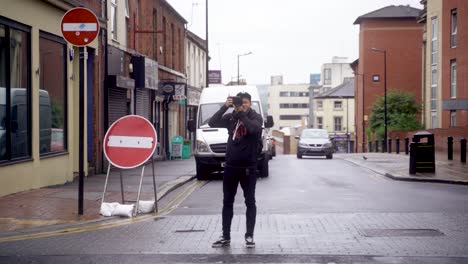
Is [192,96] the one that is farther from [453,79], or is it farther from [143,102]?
[453,79]

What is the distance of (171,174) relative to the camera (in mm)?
20328

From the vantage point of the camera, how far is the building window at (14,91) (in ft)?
42.7

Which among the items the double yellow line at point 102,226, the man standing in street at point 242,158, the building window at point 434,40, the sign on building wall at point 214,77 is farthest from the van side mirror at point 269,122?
the sign on building wall at point 214,77

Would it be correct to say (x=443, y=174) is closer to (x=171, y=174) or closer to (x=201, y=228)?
(x=171, y=174)

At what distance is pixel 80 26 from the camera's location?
1098 cm

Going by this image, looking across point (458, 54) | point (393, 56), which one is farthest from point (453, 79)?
Result: point (393, 56)

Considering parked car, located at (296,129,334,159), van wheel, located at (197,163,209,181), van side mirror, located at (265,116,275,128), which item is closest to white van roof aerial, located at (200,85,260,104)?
van side mirror, located at (265,116,275,128)

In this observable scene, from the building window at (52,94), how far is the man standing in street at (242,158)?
7606 mm

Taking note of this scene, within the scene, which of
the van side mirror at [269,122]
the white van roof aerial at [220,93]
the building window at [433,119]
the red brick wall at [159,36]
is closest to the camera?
the van side mirror at [269,122]

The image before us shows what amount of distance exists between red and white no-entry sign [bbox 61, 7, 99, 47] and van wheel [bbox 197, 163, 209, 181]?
27.7 ft

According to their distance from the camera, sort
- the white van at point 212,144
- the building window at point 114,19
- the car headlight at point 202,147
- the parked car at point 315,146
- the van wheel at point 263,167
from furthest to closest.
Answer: the parked car at point 315,146
the building window at point 114,19
the van wheel at point 263,167
the car headlight at point 202,147
the white van at point 212,144

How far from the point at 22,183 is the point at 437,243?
8.44 metres

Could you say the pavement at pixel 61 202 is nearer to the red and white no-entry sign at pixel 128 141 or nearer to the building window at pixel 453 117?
the red and white no-entry sign at pixel 128 141

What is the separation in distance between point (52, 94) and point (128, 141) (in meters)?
5.23
